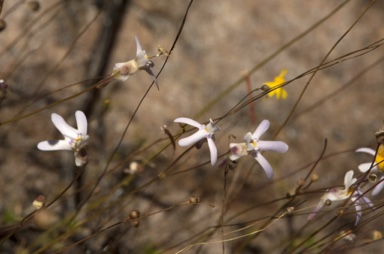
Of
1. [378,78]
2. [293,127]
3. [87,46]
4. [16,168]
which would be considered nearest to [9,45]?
[87,46]

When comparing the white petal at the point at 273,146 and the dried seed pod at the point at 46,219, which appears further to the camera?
the dried seed pod at the point at 46,219

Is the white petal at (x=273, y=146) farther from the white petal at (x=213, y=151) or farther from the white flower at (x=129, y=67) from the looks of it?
the white flower at (x=129, y=67)

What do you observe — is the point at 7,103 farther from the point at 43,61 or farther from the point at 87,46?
the point at 87,46

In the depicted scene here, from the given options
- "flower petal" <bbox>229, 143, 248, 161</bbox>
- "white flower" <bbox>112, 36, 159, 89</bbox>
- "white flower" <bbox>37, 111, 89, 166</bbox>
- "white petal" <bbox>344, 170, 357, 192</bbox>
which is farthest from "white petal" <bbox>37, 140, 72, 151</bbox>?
"white petal" <bbox>344, 170, 357, 192</bbox>

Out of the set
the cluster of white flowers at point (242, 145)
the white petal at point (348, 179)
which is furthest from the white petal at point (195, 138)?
Answer: the white petal at point (348, 179)

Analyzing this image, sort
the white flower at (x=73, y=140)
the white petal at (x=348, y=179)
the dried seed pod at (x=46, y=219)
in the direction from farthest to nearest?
the dried seed pod at (x=46, y=219), the white petal at (x=348, y=179), the white flower at (x=73, y=140)

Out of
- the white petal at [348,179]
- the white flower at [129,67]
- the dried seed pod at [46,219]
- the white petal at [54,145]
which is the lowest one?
the white petal at [348,179]

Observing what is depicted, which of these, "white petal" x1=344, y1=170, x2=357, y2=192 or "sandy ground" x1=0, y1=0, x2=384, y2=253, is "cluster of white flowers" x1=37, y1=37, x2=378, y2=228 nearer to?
"white petal" x1=344, y1=170, x2=357, y2=192
